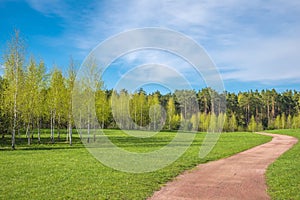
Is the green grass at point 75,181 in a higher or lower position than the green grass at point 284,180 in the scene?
higher

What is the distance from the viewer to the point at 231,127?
93750 mm

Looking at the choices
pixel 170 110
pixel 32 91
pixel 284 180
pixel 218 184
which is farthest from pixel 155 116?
pixel 218 184

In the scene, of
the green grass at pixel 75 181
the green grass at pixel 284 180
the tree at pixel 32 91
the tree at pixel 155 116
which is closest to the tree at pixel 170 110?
the tree at pixel 155 116

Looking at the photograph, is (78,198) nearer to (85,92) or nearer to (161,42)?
(161,42)

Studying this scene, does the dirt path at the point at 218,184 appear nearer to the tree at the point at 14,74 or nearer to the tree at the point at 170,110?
the tree at the point at 14,74

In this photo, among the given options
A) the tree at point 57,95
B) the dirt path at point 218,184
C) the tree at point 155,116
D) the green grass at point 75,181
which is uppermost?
the tree at point 57,95

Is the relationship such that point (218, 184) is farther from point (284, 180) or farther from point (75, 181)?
point (75, 181)

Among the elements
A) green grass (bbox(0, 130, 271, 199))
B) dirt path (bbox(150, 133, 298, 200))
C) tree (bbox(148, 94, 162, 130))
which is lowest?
dirt path (bbox(150, 133, 298, 200))

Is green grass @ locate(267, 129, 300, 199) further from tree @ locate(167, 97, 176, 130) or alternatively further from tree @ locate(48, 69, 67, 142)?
tree @ locate(167, 97, 176, 130)

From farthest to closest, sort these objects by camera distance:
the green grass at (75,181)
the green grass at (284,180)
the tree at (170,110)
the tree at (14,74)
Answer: the tree at (170,110) < the tree at (14,74) < the green grass at (284,180) < the green grass at (75,181)

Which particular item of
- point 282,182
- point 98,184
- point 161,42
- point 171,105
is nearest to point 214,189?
point 282,182

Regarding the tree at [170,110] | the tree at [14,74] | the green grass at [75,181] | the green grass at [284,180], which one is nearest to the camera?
the green grass at [75,181]

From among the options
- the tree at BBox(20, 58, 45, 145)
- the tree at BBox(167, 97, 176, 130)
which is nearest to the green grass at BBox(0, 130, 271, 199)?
the tree at BBox(20, 58, 45, 145)

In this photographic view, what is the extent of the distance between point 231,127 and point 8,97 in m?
75.2
